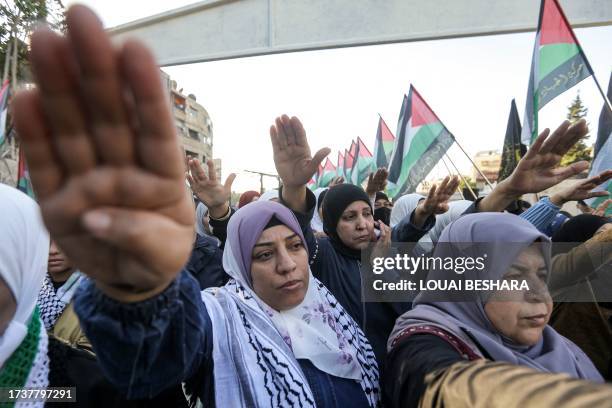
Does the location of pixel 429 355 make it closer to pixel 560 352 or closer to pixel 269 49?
pixel 560 352

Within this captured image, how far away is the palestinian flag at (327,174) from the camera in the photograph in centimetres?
1271

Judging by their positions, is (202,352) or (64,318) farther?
(64,318)

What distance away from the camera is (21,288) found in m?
0.94

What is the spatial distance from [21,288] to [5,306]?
0.05 metres

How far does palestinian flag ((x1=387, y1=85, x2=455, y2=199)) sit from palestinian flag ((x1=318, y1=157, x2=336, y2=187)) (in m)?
7.63

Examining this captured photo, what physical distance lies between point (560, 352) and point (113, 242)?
137cm

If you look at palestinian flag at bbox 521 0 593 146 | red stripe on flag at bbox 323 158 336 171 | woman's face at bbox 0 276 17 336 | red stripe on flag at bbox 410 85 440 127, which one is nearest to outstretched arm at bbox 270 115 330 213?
woman's face at bbox 0 276 17 336

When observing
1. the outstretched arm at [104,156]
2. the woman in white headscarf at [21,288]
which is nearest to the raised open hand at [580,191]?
the outstretched arm at [104,156]

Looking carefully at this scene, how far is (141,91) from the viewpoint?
0.45 metres

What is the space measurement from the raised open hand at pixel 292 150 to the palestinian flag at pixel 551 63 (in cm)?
220

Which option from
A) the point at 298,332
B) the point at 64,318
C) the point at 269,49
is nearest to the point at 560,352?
the point at 298,332

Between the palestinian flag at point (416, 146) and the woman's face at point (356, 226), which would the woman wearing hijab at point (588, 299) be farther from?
the palestinian flag at point (416, 146)

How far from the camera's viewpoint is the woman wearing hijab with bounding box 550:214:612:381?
140 centimetres

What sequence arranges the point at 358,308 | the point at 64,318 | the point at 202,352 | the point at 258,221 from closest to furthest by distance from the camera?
the point at 202,352 → the point at 64,318 → the point at 258,221 → the point at 358,308
